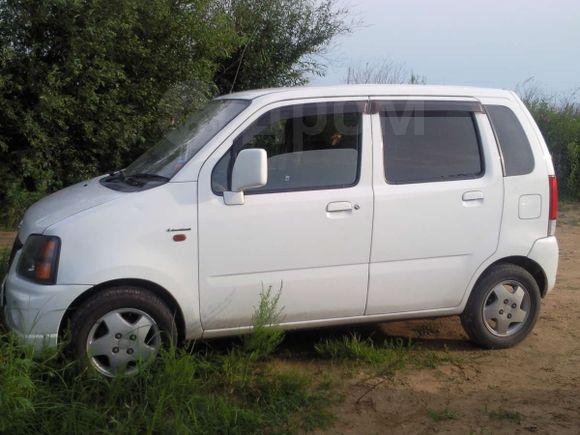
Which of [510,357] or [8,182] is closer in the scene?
[510,357]

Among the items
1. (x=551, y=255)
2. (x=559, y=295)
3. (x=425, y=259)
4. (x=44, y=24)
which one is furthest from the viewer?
(x=44, y=24)

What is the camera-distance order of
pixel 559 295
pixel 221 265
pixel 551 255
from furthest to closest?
1. pixel 559 295
2. pixel 551 255
3. pixel 221 265

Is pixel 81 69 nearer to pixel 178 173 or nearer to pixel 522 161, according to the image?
pixel 178 173

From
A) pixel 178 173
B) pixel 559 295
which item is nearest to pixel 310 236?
pixel 178 173

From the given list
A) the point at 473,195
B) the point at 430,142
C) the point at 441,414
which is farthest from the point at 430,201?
the point at 441,414

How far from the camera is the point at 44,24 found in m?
8.95

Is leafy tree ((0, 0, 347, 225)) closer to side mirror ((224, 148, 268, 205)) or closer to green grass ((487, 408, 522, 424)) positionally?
side mirror ((224, 148, 268, 205))

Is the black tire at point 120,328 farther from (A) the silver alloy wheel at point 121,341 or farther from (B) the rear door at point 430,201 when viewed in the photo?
(B) the rear door at point 430,201

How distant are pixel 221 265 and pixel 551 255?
2.59 m

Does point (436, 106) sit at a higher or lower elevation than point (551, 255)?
higher

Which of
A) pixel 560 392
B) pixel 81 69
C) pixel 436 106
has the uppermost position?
pixel 81 69

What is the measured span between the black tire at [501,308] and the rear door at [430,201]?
18 centimetres

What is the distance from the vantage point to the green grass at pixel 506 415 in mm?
4246

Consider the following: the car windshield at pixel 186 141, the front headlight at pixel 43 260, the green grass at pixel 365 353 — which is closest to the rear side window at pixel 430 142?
the car windshield at pixel 186 141
